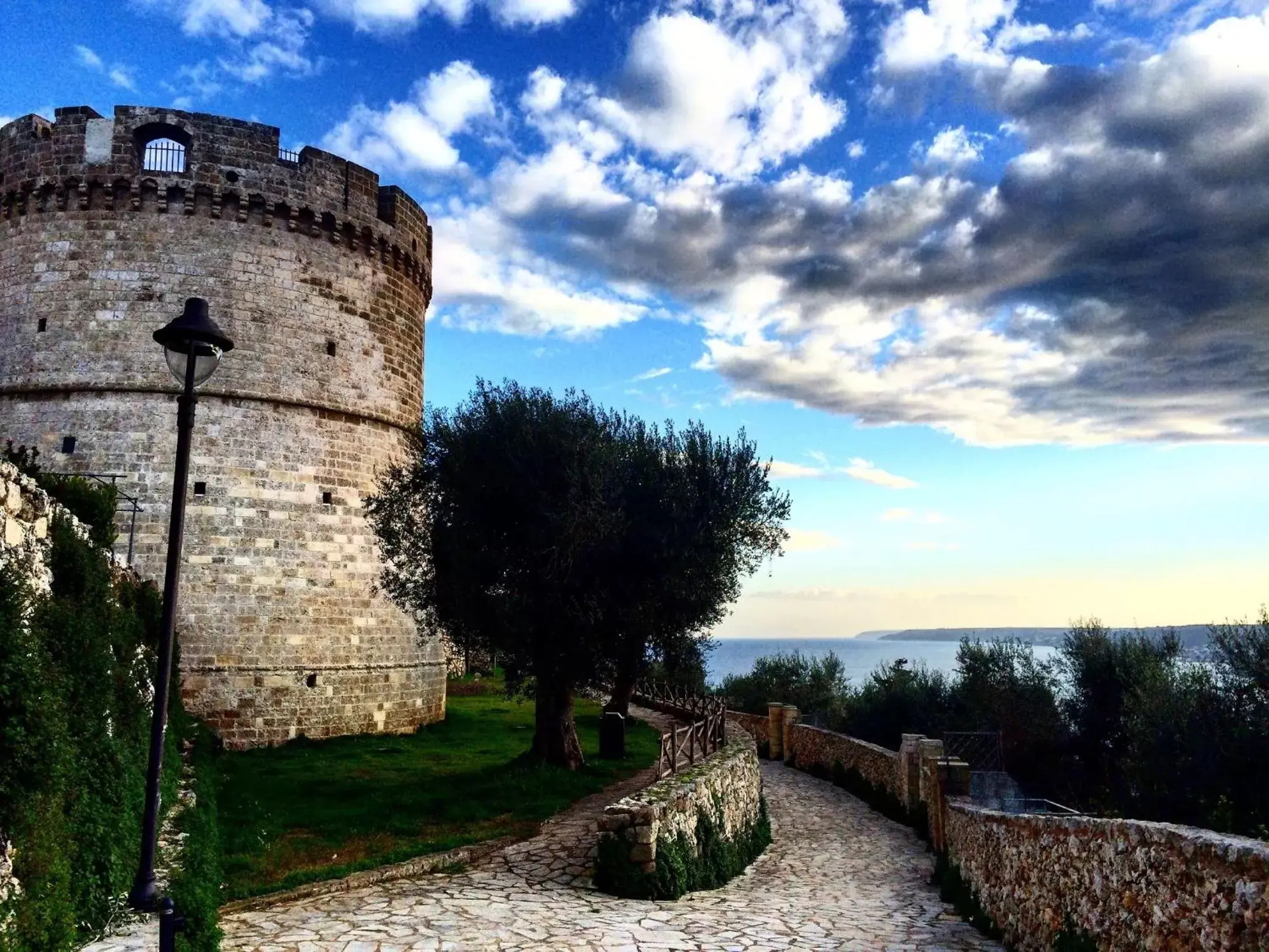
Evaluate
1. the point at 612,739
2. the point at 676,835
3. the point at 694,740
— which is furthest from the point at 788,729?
the point at 676,835

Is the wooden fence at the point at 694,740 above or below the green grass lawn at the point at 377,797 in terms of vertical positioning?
above

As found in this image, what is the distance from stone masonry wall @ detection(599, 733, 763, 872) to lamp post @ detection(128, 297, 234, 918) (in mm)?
5981

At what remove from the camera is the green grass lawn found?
11.4m

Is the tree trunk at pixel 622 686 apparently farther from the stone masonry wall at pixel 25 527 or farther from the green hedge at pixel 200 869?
the stone masonry wall at pixel 25 527

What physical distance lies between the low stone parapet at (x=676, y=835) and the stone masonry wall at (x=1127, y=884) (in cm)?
397

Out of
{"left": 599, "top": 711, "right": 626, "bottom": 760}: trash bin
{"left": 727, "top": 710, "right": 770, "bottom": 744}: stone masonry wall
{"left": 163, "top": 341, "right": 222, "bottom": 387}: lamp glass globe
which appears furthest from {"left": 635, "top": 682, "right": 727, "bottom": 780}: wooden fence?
{"left": 163, "top": 341, "right": 222, "bottom": 387}: lamp glass globe

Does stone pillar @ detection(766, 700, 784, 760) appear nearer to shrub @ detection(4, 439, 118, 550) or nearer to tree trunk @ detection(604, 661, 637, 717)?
tree trunk @ detection(604, 661, 637, 717)

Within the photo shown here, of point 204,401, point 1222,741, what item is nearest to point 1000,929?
point 1222,741

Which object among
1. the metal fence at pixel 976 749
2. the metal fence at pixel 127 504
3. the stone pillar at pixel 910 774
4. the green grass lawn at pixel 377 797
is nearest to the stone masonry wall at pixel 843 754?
the stone pillar at pixel 910 774

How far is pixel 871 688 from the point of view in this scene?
116ft

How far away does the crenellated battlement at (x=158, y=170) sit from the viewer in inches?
816

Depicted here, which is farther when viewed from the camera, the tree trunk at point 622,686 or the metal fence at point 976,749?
the metal fence at point 976,749

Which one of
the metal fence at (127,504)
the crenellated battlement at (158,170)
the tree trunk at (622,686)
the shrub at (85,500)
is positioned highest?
the crenellated battlement at (158,170)

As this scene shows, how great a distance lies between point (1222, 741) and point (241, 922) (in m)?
16.5
